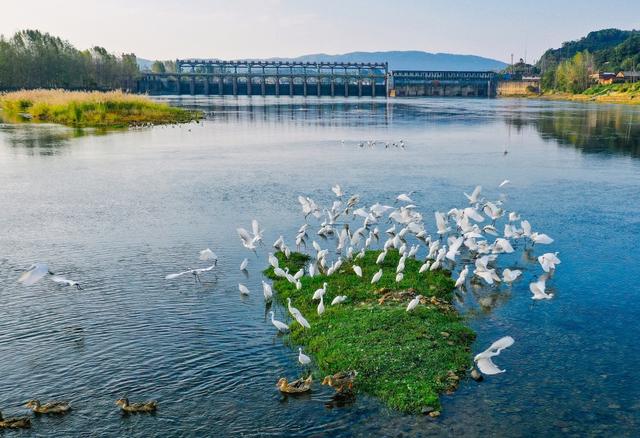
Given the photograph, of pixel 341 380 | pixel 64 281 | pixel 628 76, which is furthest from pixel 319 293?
pixel 628 76

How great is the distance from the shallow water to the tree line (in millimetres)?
88722

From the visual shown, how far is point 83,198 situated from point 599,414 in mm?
20191

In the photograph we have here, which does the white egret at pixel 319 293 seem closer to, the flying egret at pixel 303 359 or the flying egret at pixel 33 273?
the flying egret at pixel 303 359

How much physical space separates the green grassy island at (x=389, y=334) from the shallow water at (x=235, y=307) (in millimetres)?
396

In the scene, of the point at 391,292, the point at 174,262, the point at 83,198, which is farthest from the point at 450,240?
the point at 83,198

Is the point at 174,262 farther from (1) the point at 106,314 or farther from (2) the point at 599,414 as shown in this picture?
(2) the point at 599,414

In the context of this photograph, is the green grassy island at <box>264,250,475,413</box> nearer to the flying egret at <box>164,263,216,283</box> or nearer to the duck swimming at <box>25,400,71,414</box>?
the flying egret at <box>164,263,216,283</box>

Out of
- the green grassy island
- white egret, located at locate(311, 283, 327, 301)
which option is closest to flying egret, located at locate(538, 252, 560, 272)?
the green grassy island

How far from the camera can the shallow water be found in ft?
28.5

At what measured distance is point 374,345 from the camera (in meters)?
10.5

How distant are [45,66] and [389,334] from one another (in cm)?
11992

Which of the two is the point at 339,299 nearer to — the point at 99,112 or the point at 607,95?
the point at 99,112

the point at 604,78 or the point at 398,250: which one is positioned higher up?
the point at 604,78

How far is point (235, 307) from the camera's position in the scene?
41.7ft
